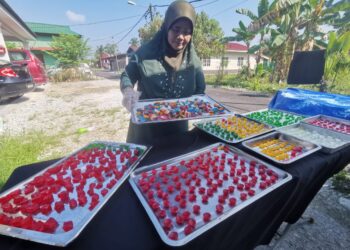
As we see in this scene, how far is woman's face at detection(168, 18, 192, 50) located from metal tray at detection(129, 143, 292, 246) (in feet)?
3.42

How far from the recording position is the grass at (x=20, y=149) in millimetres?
3070

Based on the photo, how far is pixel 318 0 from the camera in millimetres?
9078

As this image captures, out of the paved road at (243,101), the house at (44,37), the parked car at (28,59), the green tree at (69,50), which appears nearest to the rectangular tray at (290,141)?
the paved road at (243,101)

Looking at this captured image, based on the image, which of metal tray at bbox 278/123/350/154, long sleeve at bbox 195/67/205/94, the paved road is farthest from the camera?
the paved road

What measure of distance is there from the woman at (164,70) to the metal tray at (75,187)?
485 mm

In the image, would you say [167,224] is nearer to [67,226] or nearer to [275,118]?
[67,226]

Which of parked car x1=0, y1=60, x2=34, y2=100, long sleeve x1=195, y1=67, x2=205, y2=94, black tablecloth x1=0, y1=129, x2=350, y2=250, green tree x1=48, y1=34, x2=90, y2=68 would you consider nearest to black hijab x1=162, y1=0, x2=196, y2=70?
long sleeve x1=195, y1=67, x2=205, y2=94

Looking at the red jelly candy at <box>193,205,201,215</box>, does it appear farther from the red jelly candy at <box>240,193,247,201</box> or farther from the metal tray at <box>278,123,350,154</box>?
the metal tray at <box>278,123,350,154</box>

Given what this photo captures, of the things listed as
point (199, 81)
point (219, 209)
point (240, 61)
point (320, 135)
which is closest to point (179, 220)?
point (219, 209)

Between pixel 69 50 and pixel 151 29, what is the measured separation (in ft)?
32.9

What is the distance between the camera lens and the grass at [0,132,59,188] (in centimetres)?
307

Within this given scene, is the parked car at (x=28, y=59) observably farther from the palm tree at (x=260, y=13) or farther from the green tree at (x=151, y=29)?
the green tree at (x=151, y=29)

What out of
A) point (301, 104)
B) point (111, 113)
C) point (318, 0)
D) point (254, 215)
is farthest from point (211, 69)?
point (254, 215)

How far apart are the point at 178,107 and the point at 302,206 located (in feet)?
4.44
